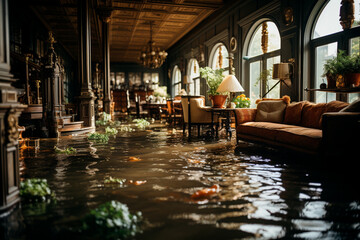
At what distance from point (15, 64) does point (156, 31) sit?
7390mm

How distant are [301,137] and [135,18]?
956 centimetres

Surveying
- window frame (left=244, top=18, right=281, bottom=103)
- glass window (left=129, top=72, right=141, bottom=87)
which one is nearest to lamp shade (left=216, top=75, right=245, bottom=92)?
window frame (left=244, top=18, right=281, bottom=103)

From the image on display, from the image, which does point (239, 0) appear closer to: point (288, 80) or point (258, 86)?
point (258, 86)

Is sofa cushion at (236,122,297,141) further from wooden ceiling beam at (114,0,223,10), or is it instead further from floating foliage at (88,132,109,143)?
wooden ceiling beam at (114,0,223,10)

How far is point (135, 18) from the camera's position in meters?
11.6

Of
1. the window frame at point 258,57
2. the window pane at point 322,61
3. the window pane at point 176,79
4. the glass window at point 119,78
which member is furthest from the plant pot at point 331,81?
the glass window at point 119,78

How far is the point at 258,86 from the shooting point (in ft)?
29.3

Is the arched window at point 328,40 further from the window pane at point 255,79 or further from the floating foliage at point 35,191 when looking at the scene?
the floating foliage at point 35,191

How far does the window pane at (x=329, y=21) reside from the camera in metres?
5.93

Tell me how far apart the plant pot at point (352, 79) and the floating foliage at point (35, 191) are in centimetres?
446

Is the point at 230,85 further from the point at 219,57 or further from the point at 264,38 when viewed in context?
the point at 219,57

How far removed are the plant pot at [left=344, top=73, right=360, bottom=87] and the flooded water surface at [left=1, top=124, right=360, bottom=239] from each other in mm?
1498

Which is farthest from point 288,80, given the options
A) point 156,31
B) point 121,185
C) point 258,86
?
point 156,31

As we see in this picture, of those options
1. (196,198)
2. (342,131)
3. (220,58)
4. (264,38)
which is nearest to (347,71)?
(342,131)
